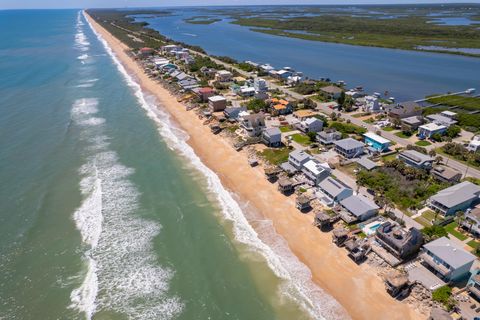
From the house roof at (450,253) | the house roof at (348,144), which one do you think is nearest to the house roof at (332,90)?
the house roof at (348,144)

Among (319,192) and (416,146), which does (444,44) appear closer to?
(416,146)

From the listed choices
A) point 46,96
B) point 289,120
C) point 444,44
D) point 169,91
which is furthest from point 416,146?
point 444,44

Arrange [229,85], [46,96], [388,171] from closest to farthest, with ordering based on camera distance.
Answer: [388,171], [46,96], [229,85]

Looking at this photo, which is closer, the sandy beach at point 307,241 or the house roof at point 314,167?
the sandy beach at point 307,241

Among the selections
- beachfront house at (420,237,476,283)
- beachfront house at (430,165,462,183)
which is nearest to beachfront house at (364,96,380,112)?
beachfront house at (430,165,462,183)

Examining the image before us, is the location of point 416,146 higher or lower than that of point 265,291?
higher

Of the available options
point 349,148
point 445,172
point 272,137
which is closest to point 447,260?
point 445,172

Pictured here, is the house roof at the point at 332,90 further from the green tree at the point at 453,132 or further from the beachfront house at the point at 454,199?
the beachfront house at the point at 454,199
